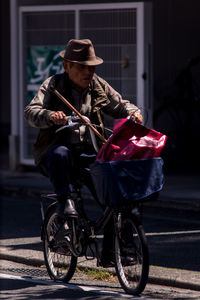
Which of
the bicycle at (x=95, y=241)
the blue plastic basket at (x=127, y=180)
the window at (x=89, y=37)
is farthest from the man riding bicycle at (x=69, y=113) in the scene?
the window at (x=89, y=37)

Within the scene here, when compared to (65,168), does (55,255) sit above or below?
below

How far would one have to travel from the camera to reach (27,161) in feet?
48.1

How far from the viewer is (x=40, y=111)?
660 cm

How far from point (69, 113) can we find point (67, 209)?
752 mm

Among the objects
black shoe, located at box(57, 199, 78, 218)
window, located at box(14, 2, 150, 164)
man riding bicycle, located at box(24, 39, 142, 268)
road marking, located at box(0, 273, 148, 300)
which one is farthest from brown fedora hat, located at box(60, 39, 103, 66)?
window, located at box(14, 2, 150, 164)

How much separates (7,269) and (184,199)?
413 centimetres

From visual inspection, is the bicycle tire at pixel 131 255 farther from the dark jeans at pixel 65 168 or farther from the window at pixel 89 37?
the window at pixel 89 37

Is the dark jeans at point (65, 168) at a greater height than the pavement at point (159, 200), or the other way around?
the dark jeans at point (65, 168)

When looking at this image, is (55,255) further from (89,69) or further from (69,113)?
(89,69)

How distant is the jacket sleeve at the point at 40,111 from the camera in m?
6.51

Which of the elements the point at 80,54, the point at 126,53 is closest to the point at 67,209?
the point at 80,54

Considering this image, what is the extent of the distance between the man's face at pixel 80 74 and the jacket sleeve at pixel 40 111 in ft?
0.69

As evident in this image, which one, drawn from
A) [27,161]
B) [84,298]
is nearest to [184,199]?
[27,161]

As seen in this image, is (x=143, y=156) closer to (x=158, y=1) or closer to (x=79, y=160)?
(x=79, y=160)
